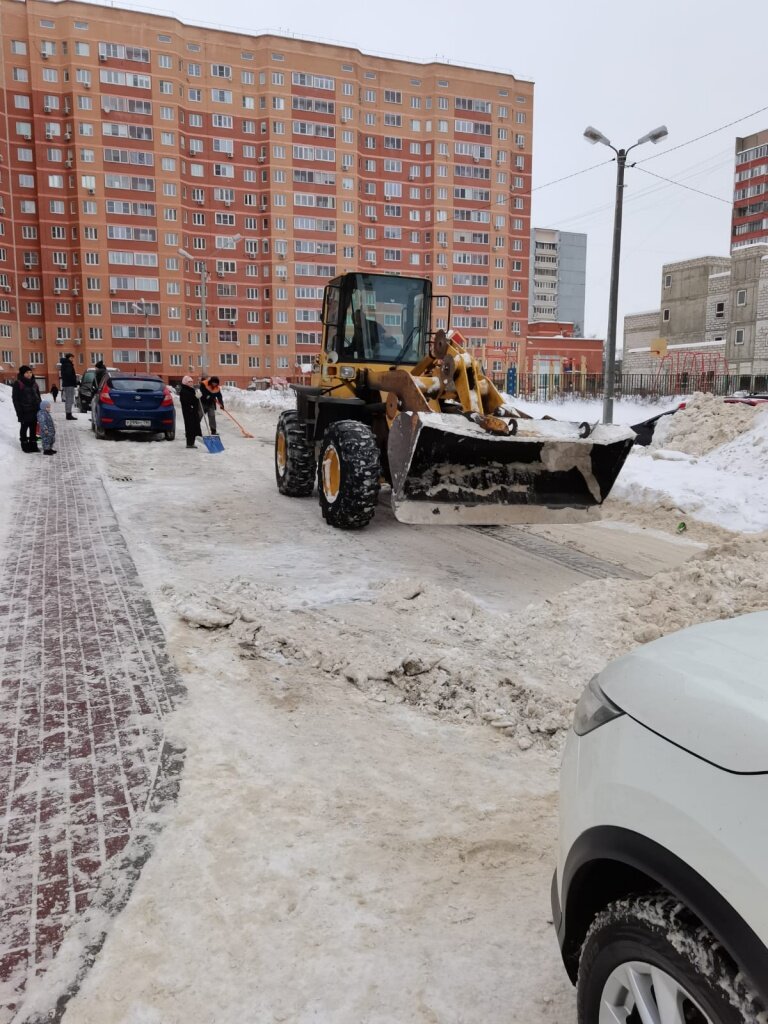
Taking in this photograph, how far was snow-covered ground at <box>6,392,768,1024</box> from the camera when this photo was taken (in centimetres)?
235

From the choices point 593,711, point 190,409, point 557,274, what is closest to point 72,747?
point 593,711

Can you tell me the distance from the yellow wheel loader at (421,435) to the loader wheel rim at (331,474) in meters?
0.01

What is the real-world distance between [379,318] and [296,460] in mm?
2341

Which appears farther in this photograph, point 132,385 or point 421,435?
point 132,385

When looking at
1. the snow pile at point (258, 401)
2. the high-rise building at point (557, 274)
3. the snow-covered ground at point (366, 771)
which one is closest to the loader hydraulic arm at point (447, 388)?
the snow-covered ground at point (366, 771)

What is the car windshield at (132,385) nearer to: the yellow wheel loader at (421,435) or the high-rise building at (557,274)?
the yellow wheel loader at (421,435)

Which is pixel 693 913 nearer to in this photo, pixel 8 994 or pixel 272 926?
pixel 272 926

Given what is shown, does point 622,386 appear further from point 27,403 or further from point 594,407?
point 27,403

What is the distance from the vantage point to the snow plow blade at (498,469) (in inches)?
278

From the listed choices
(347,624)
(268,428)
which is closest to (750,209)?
(268,428)

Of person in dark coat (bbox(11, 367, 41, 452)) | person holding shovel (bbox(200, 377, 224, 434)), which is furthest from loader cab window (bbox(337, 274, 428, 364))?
person holding shovel (bbox(200, 377, 224, 434))

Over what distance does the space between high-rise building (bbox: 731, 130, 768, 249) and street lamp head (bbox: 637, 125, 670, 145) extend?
8488 cm

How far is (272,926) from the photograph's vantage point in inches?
101

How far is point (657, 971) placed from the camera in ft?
5.09
